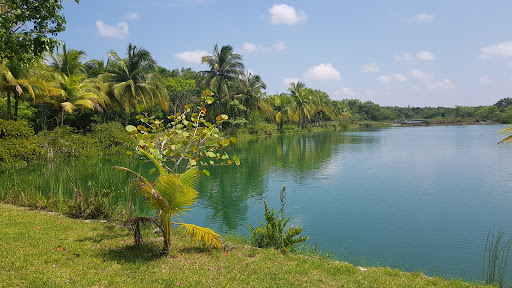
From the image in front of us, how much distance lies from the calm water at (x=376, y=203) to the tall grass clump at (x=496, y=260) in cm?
17

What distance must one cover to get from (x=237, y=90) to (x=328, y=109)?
32.0 m

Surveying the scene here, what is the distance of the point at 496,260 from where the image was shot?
21.1 ft

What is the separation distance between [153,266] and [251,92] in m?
38.4

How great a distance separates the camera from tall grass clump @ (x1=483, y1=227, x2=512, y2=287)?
536cm

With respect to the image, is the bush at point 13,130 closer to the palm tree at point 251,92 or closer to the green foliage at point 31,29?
the green foliage at point 31,29

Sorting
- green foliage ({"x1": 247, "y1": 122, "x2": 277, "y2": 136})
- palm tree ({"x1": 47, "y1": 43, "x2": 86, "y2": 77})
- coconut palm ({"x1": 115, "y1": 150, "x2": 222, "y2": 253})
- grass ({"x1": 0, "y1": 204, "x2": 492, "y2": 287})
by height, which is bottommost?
grass ({"x1": 0, "y1": 204, "x2": 492, "y2": 287})

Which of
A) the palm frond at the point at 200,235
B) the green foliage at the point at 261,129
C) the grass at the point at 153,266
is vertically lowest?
the grass at the point at 153,266

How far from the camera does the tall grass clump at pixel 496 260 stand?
17.6ft

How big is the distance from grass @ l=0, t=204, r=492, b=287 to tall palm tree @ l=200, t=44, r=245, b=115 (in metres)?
31.0

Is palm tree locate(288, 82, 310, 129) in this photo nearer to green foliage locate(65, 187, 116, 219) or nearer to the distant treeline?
the distant treeline

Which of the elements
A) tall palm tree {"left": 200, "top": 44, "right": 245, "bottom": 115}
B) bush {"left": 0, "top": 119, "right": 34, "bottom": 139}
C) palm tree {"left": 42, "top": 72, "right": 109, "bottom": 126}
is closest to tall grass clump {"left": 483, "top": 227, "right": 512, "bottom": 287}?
bush {"left": 0, "top": 119, "right": 34, "bottom": 139}

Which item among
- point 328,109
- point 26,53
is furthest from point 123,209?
point 328,109

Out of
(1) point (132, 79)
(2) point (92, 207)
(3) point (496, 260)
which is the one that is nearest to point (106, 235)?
(2) point (92, 207)

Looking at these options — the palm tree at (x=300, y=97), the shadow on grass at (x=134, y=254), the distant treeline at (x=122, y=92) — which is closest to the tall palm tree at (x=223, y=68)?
the distant treeline at (x=122, y=92)
